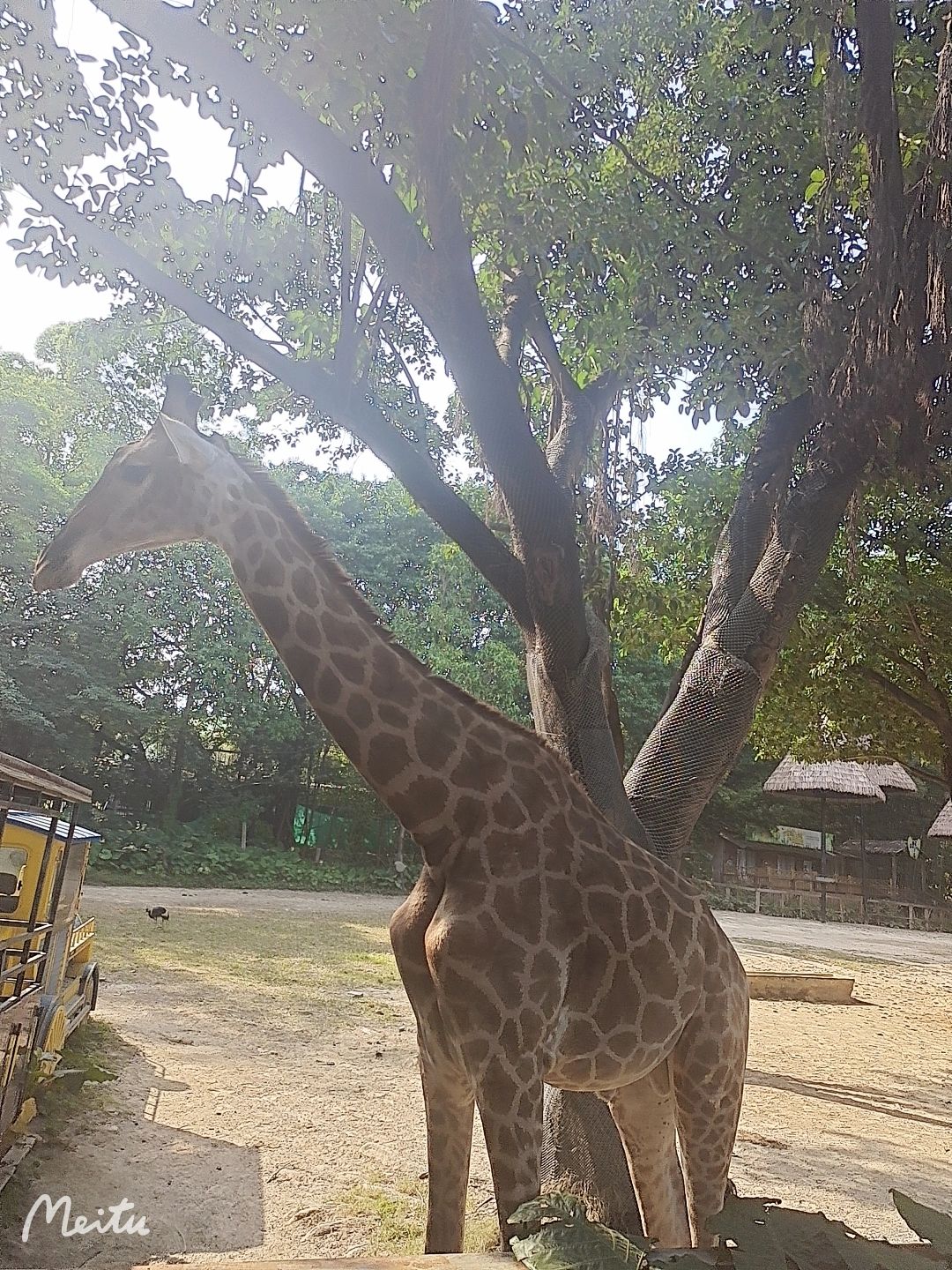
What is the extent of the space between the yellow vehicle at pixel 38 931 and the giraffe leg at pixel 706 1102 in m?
2.86

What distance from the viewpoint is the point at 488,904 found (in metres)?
2.89

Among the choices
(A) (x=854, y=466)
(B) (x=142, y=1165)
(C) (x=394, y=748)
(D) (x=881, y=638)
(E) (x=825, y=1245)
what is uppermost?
(D) (x=881, y=638)

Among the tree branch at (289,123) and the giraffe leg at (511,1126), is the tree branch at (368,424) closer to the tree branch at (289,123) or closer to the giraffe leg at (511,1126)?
the tree branch at (289,123)

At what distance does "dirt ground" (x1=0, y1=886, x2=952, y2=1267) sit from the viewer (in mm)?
4539

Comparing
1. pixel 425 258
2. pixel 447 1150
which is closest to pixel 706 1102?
pixel 447 1150

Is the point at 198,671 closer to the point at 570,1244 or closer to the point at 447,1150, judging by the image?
the point at 447,1150

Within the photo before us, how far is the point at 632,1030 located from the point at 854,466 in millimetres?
3038

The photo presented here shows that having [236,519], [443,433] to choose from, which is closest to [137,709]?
[443,433]

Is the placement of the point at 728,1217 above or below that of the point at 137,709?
below

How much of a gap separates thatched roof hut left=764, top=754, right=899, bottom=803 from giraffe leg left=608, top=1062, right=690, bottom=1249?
22.1 m

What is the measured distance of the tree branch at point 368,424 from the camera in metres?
4.49

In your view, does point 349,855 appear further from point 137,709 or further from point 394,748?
point 394,748

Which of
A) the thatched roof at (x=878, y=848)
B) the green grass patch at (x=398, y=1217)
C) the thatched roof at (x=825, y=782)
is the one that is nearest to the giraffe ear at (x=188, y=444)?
the green grass patch at (x=398, y=1217)

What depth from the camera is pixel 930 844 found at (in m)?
30.1
